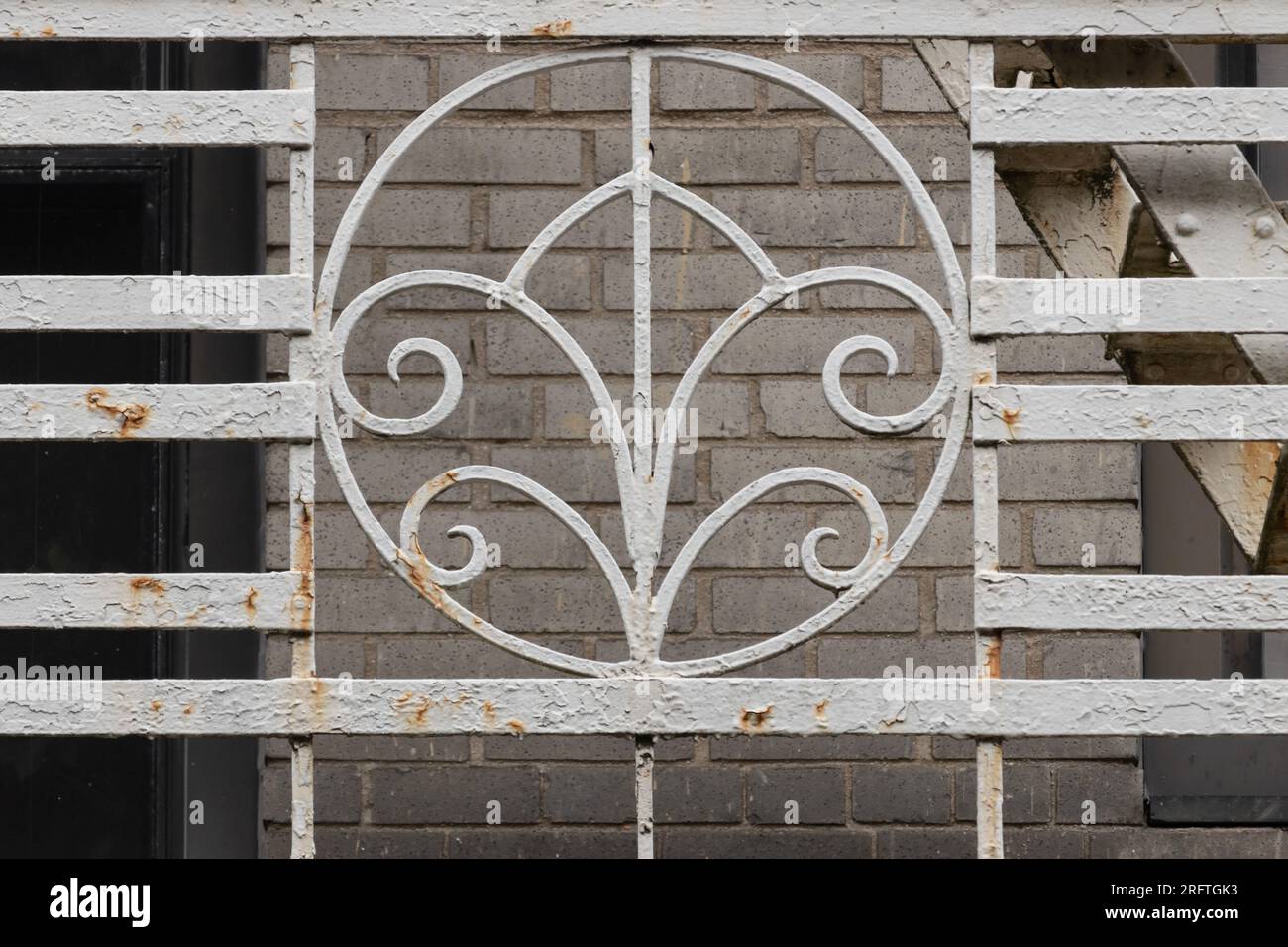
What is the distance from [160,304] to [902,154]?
2200mm

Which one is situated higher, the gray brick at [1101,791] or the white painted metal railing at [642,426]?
the white painted metal railing at [642,426]

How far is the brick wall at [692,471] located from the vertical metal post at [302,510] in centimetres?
177

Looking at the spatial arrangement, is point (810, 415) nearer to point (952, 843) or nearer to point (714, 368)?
point (714, 368)

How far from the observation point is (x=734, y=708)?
146cm

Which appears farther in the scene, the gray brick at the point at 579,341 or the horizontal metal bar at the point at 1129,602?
the gray brick at the point at 579,341

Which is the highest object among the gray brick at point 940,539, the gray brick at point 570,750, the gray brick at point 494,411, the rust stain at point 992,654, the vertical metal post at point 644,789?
the gray brick at point 494,411

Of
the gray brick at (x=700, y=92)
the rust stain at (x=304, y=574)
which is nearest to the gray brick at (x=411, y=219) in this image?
the gray brick at (x=700, y=92)

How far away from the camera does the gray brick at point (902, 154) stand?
131 inches

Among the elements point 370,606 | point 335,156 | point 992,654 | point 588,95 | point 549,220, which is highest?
point 588,95

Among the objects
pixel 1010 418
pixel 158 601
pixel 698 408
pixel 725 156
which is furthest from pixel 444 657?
pixel 1010 418

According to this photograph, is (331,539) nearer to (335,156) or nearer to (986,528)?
(335,156)

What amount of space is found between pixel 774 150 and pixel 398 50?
90 centimetres

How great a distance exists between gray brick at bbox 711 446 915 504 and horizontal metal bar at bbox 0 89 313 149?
6.28 feet

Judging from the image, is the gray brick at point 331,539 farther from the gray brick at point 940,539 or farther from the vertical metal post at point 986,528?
the vertical metal post at point 986,528
